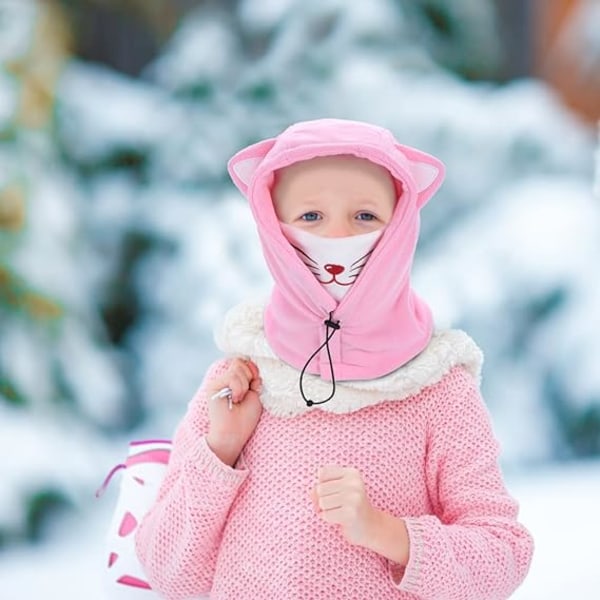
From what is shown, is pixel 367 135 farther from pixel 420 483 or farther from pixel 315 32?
pixel 315 32

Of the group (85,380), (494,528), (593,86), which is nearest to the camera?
(494,528)

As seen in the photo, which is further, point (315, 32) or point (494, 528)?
point (315, 32)

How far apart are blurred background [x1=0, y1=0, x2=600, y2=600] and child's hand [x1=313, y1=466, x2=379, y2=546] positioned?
62.2 inches

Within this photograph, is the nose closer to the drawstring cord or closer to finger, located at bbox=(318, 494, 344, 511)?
the drawstring cord

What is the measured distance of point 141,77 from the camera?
8.97 ft

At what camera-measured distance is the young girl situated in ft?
3.72

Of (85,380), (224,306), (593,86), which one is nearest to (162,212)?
(224,306)

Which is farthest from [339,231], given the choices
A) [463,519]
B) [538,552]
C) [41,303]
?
[41,303]

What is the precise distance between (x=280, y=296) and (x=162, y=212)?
161 centimetres

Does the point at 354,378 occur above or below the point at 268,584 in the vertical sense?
above

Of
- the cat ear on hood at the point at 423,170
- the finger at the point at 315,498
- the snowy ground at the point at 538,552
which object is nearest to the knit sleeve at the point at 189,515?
the finger at the point at 315,498

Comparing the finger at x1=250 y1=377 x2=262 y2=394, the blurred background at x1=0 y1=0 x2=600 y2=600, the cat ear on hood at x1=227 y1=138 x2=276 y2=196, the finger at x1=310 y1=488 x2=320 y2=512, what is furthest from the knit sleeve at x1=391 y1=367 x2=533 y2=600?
the blurred background at x1=0 y1=0 x2=600 y2=600

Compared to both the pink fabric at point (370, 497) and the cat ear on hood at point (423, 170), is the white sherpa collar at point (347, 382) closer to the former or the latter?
the pink fabric at point (370, 497)

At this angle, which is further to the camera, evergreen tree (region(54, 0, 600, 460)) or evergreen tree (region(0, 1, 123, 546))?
evergreen tree (region(54, 0, 600, 460))
